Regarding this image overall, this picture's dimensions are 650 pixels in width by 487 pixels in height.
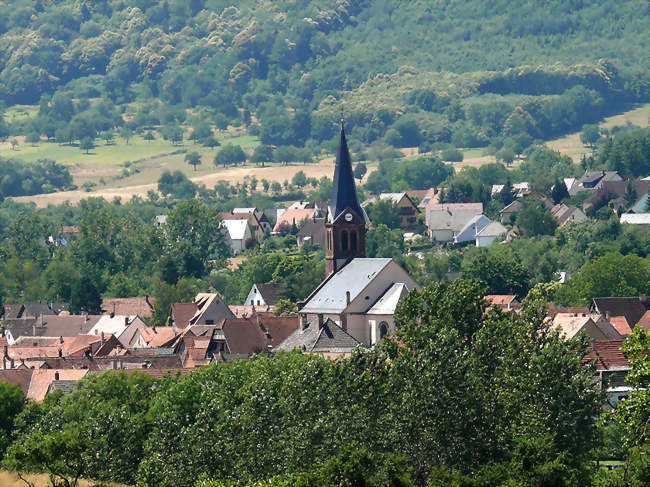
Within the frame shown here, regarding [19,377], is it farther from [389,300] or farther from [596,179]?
[596,179]

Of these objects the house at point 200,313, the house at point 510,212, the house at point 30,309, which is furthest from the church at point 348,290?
the house at point 510,212

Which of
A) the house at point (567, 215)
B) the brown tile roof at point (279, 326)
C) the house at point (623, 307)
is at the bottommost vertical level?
the house at point (567, 215)

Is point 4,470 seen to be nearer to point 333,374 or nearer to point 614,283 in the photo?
point 333,374

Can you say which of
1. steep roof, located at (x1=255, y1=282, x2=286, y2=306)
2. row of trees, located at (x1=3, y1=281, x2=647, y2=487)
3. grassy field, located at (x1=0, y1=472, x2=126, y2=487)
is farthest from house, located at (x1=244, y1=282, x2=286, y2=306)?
grassy field, located at (x1=0, y1=472, x2=126, y2=487)

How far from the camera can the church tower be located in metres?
111

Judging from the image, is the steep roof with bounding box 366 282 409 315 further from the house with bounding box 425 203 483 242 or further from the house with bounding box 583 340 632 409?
the house with bounding box 425 203 483 242

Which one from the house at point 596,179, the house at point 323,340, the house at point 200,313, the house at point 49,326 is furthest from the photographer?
the house at point 596,179

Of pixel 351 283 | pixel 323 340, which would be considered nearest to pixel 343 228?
pixel 351 283

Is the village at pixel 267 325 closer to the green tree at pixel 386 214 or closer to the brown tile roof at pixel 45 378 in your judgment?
the brown tile roof at pixel 45 378

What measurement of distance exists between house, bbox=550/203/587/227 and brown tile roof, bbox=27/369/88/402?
80634mm

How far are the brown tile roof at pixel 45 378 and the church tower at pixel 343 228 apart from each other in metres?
21.5

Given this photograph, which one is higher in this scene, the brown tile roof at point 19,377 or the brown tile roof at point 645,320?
the brown tile roof at point 19,377

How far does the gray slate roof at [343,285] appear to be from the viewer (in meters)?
106

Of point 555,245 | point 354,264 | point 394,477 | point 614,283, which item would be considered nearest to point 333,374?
point 394,477
